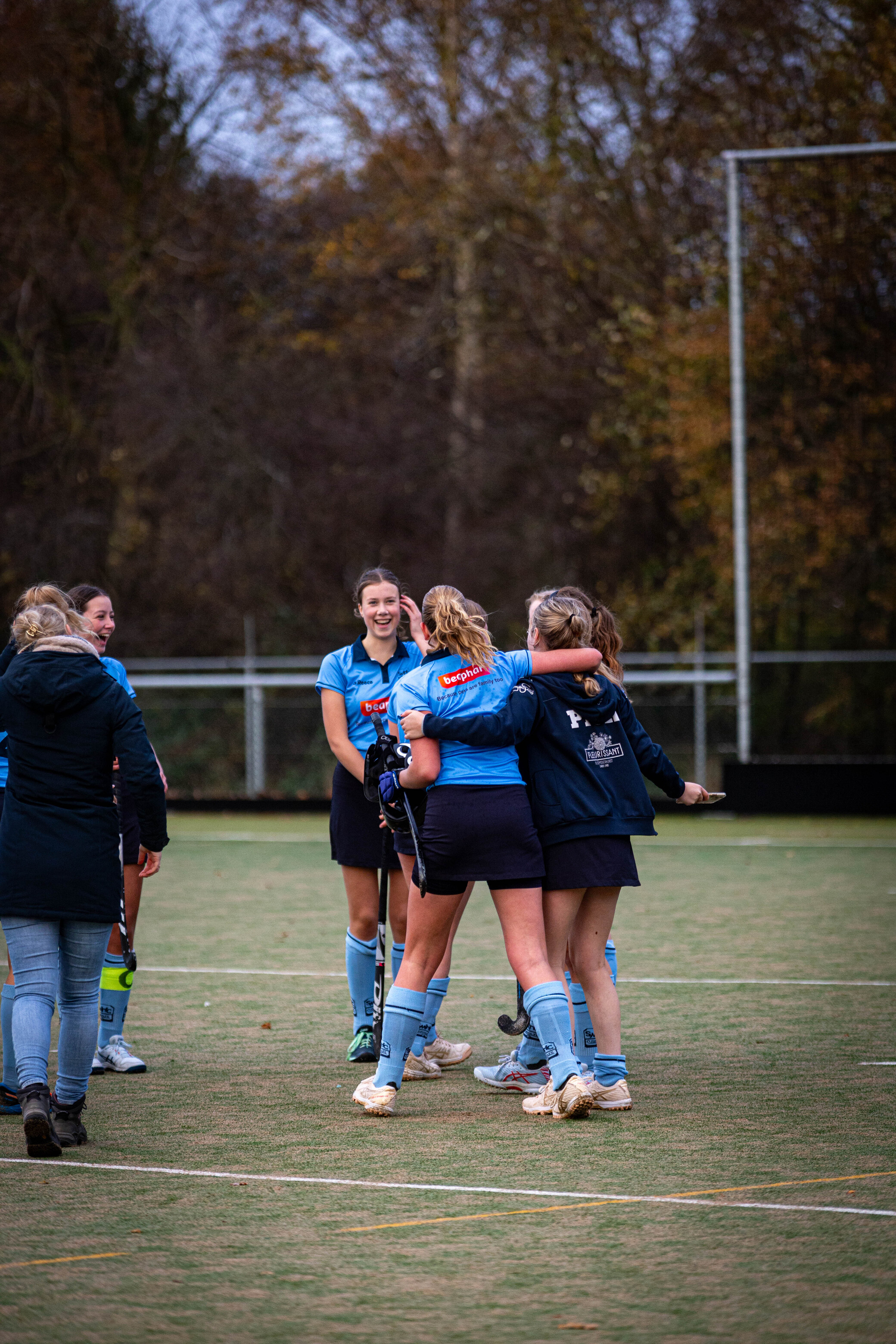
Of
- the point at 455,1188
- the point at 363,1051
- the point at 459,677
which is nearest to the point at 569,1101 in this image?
the point at 455,1188

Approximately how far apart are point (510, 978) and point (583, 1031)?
8.94 feet

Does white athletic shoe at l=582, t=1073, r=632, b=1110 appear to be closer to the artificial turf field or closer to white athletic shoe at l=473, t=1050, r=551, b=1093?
the artificial turf field

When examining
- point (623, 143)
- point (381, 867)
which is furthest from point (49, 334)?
point (381, 867)

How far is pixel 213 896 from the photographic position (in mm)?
13062

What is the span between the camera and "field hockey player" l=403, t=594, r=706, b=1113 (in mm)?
6039

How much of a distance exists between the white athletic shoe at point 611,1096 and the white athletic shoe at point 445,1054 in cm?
97

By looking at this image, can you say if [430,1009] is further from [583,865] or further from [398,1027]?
[583,865]

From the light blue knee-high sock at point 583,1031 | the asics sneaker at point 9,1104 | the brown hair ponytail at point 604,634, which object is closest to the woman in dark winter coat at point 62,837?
the asics sneaker at point 9,1104

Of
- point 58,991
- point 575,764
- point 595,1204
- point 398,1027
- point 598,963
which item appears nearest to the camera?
point 595,1204

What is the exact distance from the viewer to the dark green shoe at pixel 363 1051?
7.01 meters

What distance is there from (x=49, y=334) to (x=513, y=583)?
8.42 meters

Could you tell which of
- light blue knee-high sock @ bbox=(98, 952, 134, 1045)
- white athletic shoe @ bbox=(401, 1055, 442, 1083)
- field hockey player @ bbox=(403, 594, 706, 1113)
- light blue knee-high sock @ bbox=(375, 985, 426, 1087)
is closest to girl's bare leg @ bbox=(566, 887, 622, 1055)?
field hockey player @ bbox=(403, 594, 706, 1113)

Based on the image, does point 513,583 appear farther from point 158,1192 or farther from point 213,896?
point 158,1192

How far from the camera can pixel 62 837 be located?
222 inches
